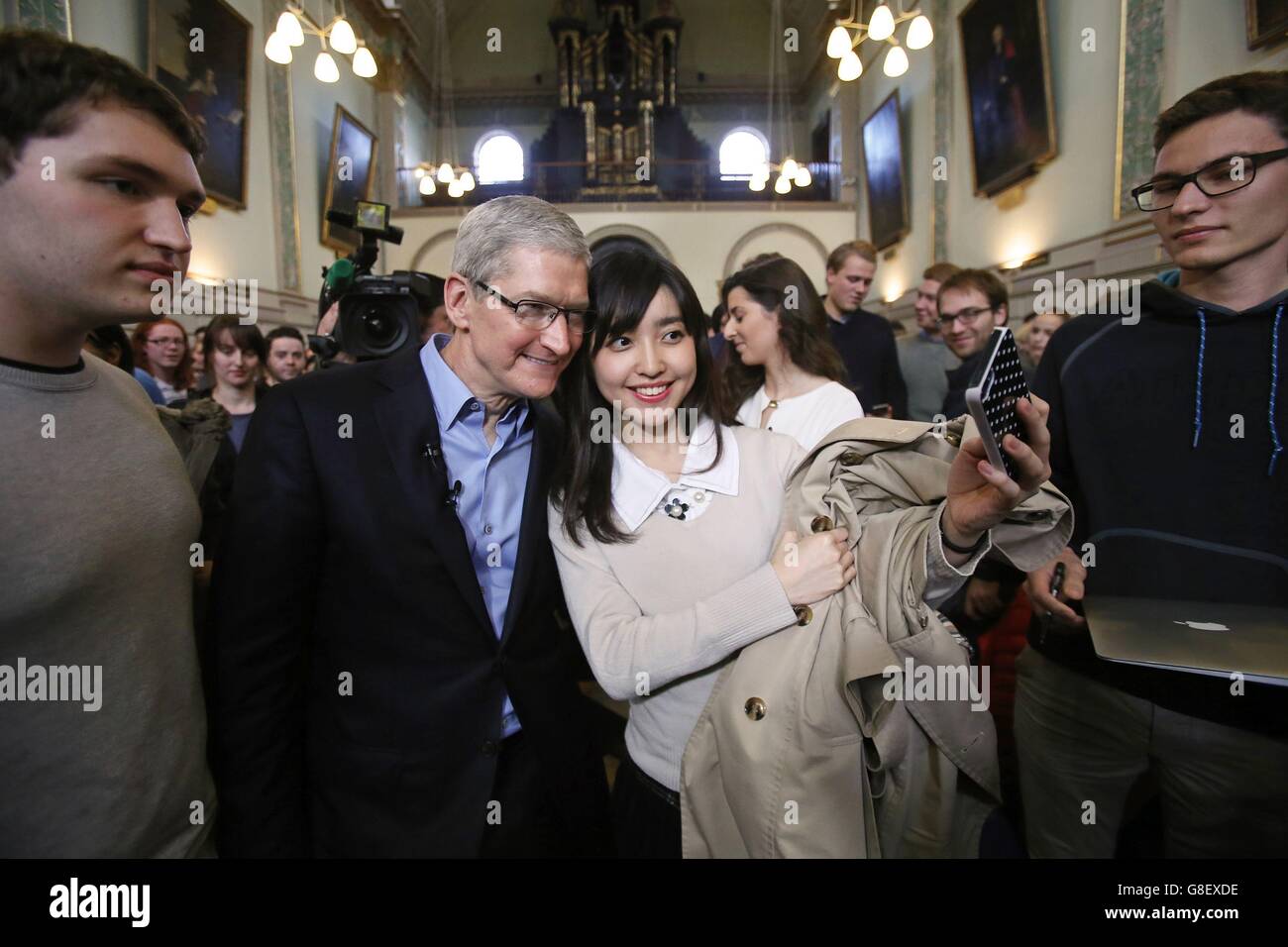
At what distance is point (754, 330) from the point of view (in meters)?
2.33

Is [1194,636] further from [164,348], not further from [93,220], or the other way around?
[164,348]

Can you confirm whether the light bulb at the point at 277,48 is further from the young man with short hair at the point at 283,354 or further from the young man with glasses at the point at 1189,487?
the young man with glasses at the point at 1189,487

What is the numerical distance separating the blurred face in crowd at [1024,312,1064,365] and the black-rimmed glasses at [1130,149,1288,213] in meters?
2.56

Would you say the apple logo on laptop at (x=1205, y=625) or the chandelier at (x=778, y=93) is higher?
the chandelier at (x=778, y=93)

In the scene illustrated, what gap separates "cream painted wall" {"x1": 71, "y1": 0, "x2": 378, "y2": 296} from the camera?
5898 millimetres

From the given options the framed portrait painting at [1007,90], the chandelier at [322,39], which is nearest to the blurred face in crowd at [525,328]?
the chandelier at [322,39]

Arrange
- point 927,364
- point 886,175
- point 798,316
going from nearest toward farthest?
1. point 798,316
2. point 927,364
3. point 886,175

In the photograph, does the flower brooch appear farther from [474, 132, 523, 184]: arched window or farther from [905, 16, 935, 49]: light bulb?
[474, 132, 523, 184]: arched window

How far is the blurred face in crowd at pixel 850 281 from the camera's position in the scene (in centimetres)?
361

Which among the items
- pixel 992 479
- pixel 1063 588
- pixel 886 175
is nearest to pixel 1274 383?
pixel 1063 588

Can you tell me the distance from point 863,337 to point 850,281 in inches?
12.6

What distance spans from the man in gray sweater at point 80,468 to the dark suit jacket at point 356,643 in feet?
0.54

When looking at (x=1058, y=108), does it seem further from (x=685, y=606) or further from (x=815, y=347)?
(x=685, y=606)

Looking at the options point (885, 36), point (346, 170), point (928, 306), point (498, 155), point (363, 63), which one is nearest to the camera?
point (928, 306)
